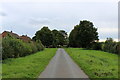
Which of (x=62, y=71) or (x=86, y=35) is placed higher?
(x=86, y=35)

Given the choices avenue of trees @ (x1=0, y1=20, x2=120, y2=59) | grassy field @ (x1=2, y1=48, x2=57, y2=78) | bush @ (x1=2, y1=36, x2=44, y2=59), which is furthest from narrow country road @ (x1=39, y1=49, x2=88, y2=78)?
avenue of trees @ (x1=0, y1=20, x2=120, y2=59)

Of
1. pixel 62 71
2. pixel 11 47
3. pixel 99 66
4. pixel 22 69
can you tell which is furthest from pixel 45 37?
pixel 62 71

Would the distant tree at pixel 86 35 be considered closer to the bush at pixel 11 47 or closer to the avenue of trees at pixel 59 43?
the avenue of trees at pixel 59 43

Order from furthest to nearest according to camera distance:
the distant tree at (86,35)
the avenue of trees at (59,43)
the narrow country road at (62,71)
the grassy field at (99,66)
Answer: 1. the distant tree at (86,35)
2. the avenue of trees at (59,43)
3. the grassy field at (99,66)
4. the narrow country road at (62,71)

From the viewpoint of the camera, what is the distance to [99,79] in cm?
1286

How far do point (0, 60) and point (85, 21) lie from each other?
65978 mm

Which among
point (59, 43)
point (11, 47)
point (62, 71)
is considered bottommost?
point (62, 71)

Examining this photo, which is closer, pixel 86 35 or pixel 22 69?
pixel 22 69

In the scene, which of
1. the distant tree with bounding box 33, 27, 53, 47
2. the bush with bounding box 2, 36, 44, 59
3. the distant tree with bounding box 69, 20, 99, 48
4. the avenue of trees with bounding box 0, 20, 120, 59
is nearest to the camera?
the bush with bounding box 2, 36, 44, 59

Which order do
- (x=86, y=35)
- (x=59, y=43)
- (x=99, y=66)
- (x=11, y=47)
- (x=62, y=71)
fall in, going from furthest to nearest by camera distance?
1. (x=59, y=43)
2. (x=86, y=35)
3. (x=11, y=47)
4. (x=99, y=66)
5. (x=62, y=71)

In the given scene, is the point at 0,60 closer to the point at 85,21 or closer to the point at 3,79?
the point at 3,79

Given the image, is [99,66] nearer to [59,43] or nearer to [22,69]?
[22,69]

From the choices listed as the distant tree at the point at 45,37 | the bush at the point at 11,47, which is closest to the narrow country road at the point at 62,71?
the bush at the point at 11,47

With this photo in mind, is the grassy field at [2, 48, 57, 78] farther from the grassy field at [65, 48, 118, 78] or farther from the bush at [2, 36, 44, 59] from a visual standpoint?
the grassy field at [65, 48, 118, 78]
